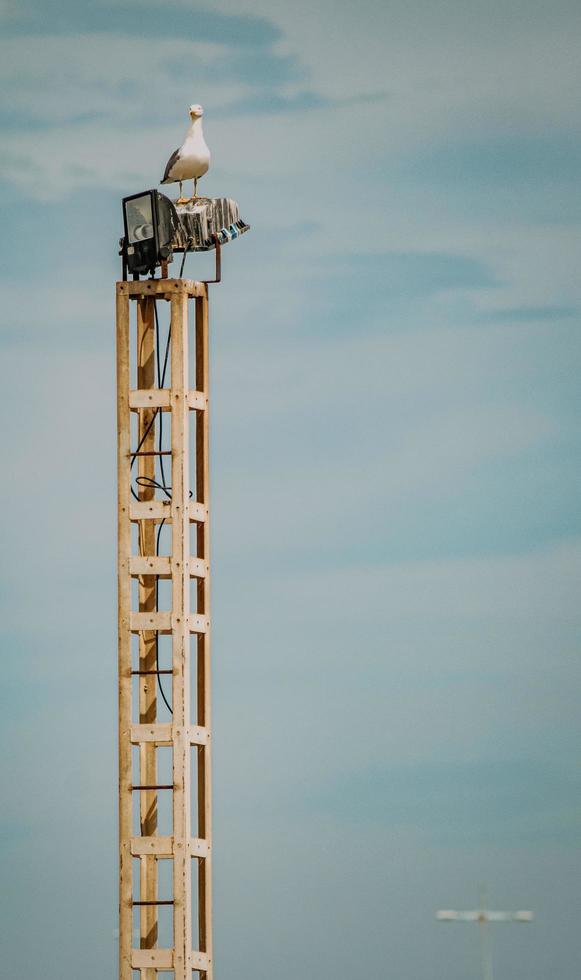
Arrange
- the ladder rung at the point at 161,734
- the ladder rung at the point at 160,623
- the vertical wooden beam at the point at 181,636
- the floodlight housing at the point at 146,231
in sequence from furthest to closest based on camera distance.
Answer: the floodlight housing at the point at 146,231 < the ladder rung at the point at 160,623 < the ladder rung at the point at 161,734 < the vertical wooden beam at the point at 181,636

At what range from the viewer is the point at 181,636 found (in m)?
27.9

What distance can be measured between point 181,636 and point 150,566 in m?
0.95

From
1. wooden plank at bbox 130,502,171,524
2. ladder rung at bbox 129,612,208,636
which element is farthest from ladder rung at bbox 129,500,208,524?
ladder rung at bbox 129,612,208,636

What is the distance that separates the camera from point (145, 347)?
28891mm

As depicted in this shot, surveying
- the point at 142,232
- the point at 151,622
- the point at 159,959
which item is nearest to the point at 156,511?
the point at 151,622

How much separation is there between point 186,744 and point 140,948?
253 cm

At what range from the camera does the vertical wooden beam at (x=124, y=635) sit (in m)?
27.9

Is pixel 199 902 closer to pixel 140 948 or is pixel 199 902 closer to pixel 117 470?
pixel 140 948

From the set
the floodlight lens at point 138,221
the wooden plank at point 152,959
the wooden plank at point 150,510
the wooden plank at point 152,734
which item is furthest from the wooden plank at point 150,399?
the wooden plank at point 152,959

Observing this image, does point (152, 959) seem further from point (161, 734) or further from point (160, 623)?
point (160, 623)

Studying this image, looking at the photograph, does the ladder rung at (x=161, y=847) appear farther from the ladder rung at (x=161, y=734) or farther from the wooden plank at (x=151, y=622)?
the wooden plank at (x=151, y=622)

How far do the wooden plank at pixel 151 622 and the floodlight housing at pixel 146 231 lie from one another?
4250mm

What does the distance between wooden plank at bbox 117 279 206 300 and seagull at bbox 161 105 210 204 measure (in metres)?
1.25

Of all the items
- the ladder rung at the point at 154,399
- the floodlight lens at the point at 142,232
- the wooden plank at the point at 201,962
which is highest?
the floodlight lens at the point at 142,232
